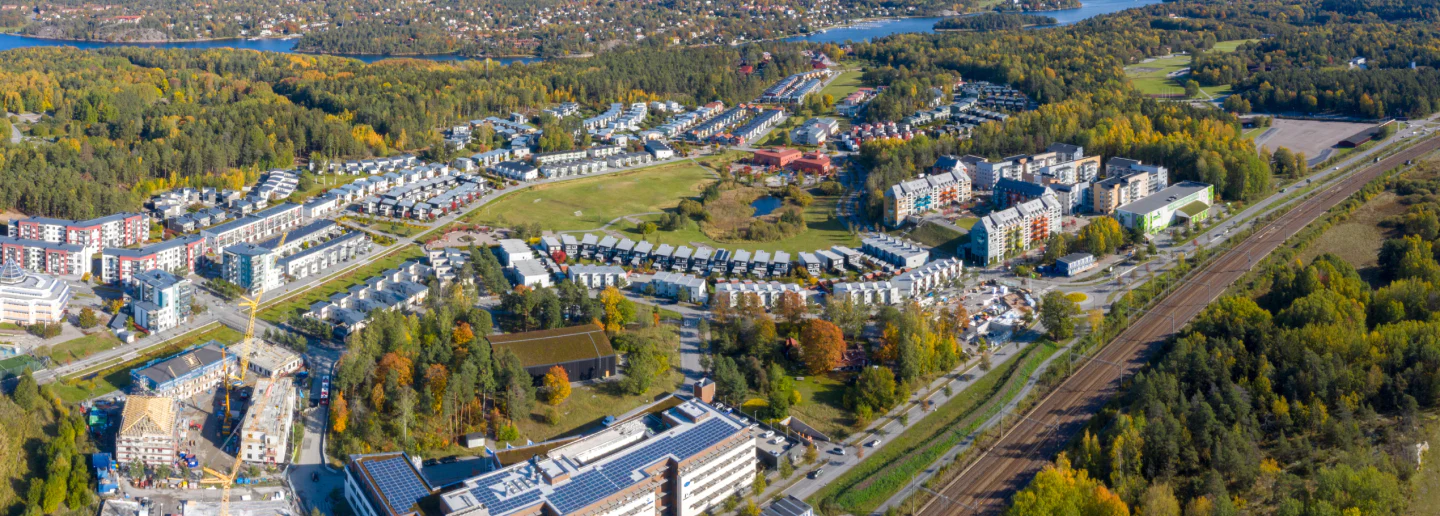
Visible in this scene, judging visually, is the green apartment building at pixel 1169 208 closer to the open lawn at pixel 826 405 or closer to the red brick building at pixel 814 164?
the red brick building at pixel 814 164

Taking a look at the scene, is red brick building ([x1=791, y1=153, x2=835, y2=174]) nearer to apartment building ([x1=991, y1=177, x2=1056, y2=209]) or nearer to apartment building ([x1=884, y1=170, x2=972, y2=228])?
apartment building ([x1=884, y1=170, x2=972, y2=228])

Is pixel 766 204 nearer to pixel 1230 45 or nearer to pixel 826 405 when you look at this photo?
pixel 826 405

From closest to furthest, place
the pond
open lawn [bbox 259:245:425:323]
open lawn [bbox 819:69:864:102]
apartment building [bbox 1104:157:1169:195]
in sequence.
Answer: open lawn [bbox 259:245:425:323], apartment building [bbox 1104:157:1169:195], the pond, open lawn [bbox 819:69:864:102]

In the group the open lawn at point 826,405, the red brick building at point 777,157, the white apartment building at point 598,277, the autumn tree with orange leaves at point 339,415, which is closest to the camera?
the autumn tree with orange leaves at point 339,415

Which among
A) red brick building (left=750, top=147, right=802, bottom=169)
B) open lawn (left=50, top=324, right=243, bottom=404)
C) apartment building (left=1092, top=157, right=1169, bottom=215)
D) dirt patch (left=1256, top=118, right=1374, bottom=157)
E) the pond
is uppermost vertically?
dirt patch (left=1256, top=118, right=1374, bottom=157)

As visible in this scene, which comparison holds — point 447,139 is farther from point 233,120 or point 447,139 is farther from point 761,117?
point 761,117

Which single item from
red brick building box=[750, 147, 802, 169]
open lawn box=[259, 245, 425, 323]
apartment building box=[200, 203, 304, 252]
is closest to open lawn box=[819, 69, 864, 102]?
red brick building box=[750, 147, 802, 169]

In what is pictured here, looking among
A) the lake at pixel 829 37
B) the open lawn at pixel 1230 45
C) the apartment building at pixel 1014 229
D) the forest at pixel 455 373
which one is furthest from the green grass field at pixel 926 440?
the lake at pixel 829 37
